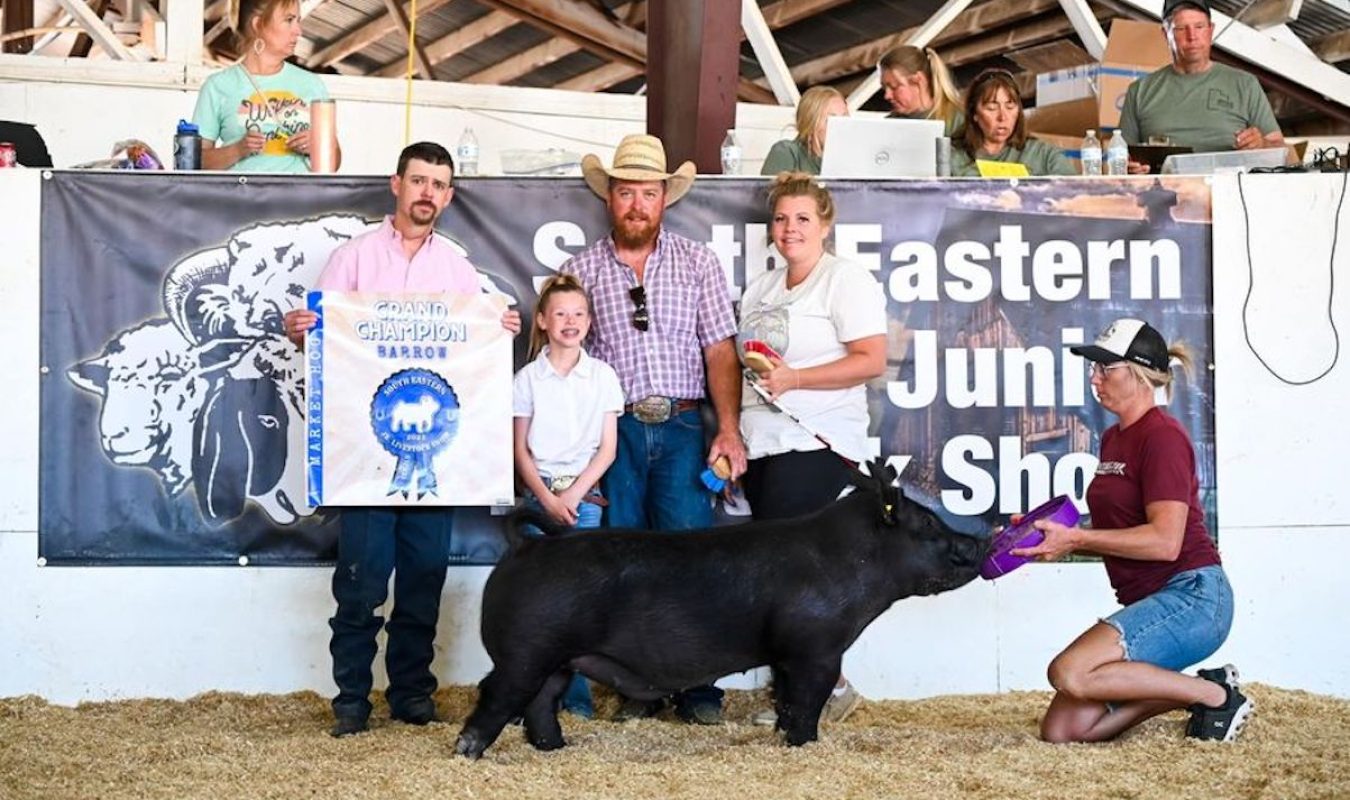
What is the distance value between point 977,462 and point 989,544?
3.16 ft

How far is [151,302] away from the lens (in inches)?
210

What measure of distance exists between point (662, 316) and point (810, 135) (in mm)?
1108

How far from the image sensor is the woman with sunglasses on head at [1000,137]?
18.9 feet

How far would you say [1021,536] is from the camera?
170 inches

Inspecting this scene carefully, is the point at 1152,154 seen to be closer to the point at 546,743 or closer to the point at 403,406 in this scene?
the point at 403,406

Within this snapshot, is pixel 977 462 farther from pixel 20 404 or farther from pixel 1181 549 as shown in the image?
pixel 20 404

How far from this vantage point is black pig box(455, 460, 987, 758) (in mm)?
4152

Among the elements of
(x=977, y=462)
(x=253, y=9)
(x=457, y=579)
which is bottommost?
(x=457, y=579)

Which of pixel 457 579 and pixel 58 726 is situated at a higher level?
pixel 457 579

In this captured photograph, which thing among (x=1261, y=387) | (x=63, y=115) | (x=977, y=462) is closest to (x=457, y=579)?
(x=977, y=462)

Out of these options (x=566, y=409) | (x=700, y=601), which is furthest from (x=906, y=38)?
(x=700, y=601)

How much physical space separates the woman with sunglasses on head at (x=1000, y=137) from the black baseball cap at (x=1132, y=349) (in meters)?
1.40

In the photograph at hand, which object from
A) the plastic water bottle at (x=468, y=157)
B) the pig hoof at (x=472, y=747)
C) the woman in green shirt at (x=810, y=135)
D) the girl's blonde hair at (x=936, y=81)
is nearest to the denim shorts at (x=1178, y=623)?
the pig hoof at (x=472, y=747)

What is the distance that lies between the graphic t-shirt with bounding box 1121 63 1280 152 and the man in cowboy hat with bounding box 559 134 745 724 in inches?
83.8
